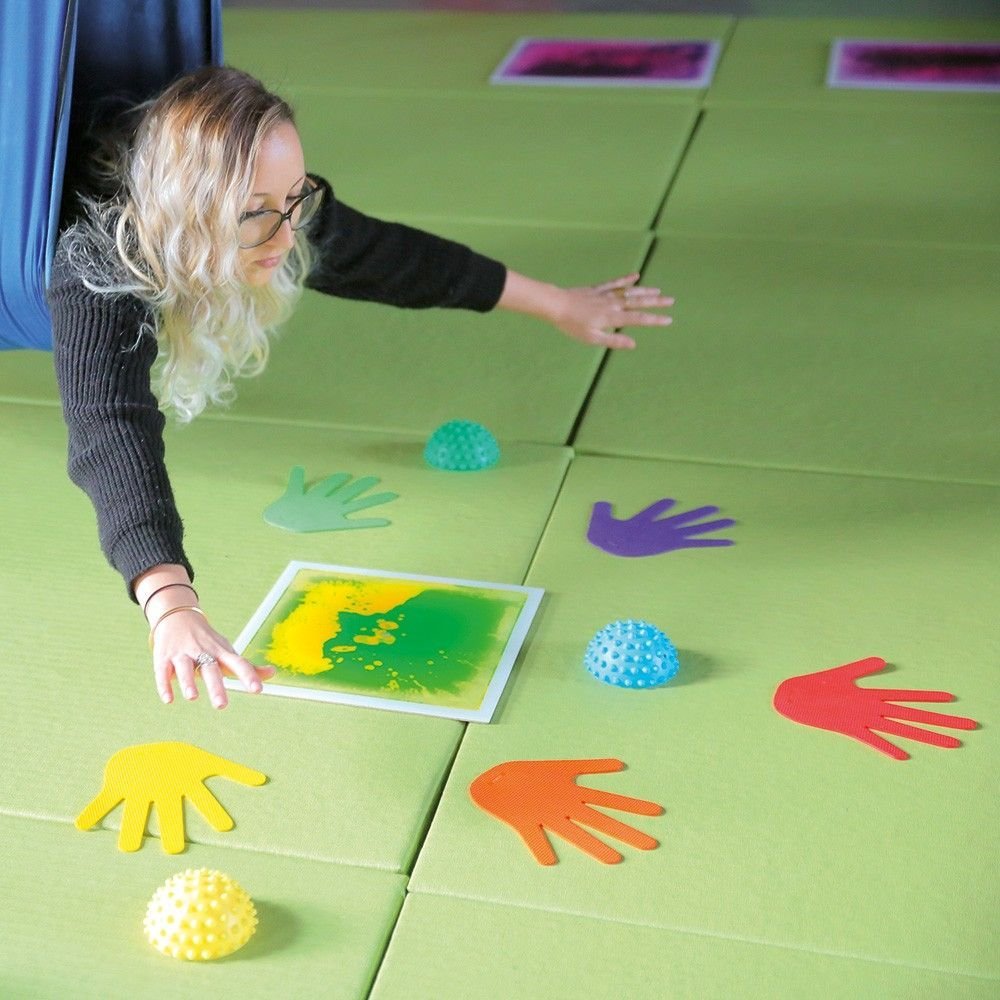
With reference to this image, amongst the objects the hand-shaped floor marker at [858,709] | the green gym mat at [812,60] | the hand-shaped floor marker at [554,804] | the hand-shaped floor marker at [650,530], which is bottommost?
the hand-shaped floor marker at [554,804]

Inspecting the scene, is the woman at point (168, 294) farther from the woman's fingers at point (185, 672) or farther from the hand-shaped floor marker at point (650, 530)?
the hand-shaped floor marker at point (650, 530)

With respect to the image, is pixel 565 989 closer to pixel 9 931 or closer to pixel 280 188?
pixel 9 931

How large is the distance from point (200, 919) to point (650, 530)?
760 millimetres

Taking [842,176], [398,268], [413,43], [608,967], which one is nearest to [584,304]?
[398,268]

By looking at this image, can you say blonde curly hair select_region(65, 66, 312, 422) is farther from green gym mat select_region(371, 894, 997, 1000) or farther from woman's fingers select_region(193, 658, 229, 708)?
green gym mat select_region(371, 894, 997, 1000)

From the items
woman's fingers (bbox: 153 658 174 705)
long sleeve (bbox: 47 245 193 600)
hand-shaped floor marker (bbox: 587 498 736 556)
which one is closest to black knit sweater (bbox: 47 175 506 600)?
long sleeve (bbox: 47 245 193 600)

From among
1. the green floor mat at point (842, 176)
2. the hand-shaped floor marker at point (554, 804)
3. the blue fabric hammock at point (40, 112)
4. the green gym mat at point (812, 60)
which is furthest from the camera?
the green gym mat at point (812, 60)

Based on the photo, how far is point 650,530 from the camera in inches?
66.2

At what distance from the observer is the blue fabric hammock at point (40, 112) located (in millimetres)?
1483

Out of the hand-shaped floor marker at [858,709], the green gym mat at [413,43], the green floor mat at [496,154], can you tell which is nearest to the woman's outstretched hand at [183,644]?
the hand-shaped floor marker at [858,709]

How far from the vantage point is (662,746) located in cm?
134

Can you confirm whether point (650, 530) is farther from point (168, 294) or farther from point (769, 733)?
point (168, 294)

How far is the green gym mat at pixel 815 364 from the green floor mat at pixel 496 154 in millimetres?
234

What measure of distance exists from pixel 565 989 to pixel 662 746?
1.00 ft
